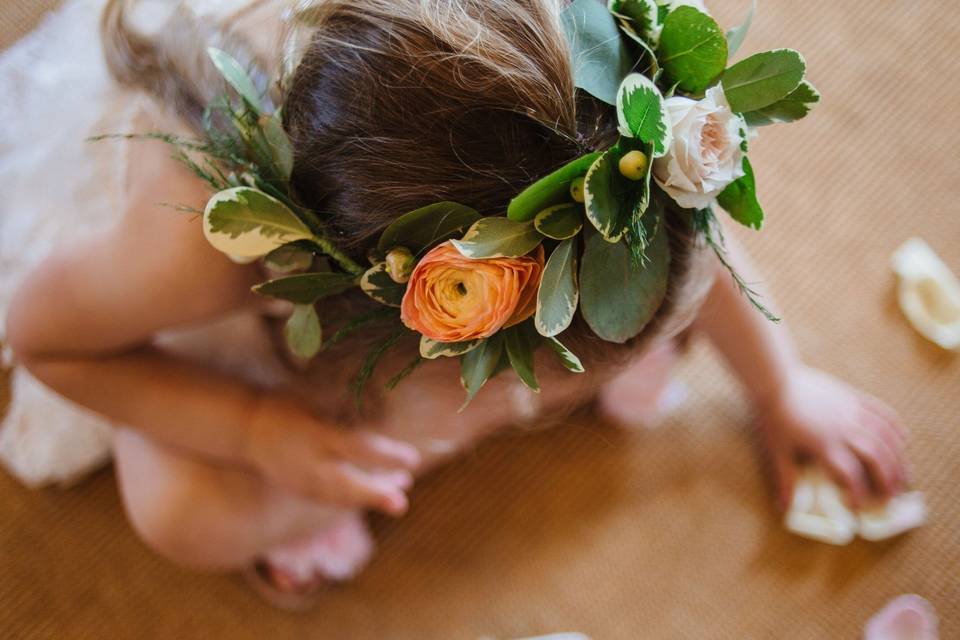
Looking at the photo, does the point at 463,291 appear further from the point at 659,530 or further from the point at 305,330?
the point at 659,530

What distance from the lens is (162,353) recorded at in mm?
826

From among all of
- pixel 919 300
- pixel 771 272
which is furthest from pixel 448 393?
pixel 919 300

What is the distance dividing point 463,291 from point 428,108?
0.12 m

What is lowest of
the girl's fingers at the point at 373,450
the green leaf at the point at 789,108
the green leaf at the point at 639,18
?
the girl's fingers at the point at 373,450

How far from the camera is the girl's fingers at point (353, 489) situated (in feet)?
2.73

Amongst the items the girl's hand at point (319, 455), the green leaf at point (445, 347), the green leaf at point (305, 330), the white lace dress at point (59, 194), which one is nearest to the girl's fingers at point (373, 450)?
the girl's hand at point (319, 455)

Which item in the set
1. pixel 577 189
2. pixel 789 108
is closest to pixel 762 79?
pixel 789 108

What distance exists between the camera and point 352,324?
0.55m

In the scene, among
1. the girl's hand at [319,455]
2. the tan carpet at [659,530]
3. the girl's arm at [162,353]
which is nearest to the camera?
the girl's arm at [162,353]

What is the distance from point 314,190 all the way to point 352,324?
9 centimetres

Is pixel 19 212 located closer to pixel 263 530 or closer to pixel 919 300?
pixel 263 530

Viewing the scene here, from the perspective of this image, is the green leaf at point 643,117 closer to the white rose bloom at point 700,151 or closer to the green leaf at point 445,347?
the white rose bloom at point 700,151

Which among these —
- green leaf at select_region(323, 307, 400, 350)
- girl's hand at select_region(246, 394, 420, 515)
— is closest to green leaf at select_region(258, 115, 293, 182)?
green leaf at select_region(323, 307, 400, 350)

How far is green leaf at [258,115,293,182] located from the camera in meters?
0.51
